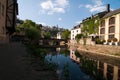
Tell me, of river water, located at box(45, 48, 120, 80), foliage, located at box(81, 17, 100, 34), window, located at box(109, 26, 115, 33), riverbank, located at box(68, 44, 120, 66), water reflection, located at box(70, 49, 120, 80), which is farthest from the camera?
foliage, located at box(81, 17, 100, 34)

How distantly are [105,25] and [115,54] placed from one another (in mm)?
28561

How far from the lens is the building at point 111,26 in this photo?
55.8 metres

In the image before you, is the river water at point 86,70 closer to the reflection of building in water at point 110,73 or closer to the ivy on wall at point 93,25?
the reflection of building in water at point 110,73

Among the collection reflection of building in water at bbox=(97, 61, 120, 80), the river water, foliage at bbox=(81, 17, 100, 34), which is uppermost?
foliage at bbox=(81, 17, 100, 34)

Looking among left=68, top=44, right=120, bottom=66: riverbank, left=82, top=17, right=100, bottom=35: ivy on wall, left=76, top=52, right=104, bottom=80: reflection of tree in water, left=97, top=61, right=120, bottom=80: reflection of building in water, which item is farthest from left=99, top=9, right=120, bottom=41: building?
left=97, top=61, right=120, bottom=80: reflection of building in water

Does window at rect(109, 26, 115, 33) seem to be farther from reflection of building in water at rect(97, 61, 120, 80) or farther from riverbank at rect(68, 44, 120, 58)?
reflection of building in water at rect(97, 61, 120, 80)

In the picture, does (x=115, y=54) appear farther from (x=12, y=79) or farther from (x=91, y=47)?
(x=12, y=79)

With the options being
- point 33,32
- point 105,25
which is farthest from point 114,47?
point 33,32

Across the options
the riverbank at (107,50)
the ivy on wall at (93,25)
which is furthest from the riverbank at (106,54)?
the ivy on wall at (93,25)

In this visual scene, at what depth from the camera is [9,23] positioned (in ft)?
95.0

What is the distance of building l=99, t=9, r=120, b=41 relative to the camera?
55.8m

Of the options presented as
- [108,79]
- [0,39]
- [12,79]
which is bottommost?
[108,79]

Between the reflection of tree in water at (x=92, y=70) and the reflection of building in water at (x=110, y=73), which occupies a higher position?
the reflection of tree in water at (x=92, y=70)

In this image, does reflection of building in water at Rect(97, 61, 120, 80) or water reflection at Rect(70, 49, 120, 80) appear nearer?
water reflection at Rect(70, 49, 120, 80)
